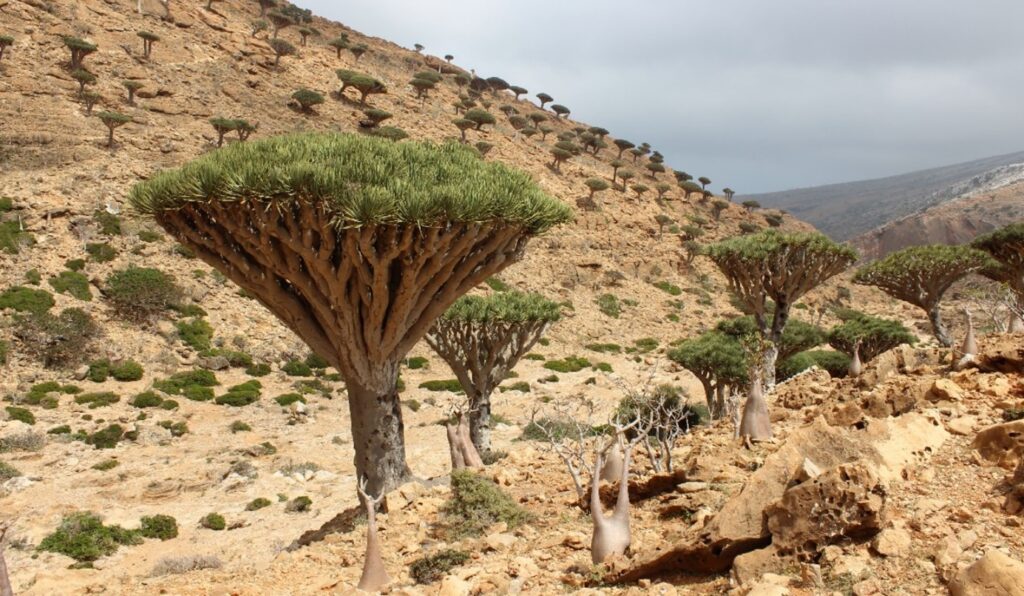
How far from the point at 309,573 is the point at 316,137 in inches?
222

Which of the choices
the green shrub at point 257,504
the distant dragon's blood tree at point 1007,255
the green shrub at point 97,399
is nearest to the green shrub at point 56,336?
the green shrub at point 97,399

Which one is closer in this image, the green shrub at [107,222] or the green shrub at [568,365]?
the green shrub at [107,222]

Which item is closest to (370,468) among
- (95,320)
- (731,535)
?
(731,535)

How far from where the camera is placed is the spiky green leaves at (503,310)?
50.7 ft

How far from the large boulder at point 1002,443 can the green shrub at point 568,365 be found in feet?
77.7

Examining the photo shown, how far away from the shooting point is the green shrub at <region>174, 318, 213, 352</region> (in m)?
23.3

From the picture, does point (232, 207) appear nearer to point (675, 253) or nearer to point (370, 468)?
point (370, 468)

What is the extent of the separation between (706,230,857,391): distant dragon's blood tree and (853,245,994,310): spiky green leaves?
5.08m

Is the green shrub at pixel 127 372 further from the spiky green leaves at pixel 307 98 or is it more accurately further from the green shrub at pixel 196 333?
the spiky green leaves at pixel 307 98

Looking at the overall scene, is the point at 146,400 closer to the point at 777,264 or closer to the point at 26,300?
the point at 26,300

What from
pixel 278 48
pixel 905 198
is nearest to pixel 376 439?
pixel 278 48

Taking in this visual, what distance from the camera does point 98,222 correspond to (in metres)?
26.8

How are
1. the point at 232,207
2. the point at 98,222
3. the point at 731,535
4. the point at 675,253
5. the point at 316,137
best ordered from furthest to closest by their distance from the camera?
the point at 675,253 < the point at 98,222 < the point at 316,137 < the point at 232,207 < the point at 731,535

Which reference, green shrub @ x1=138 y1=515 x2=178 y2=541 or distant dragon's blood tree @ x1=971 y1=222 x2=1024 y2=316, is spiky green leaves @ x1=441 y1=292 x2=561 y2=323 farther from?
distant dragon's blood tree @ x1=971 y1=222 x2=1024 y2=316
